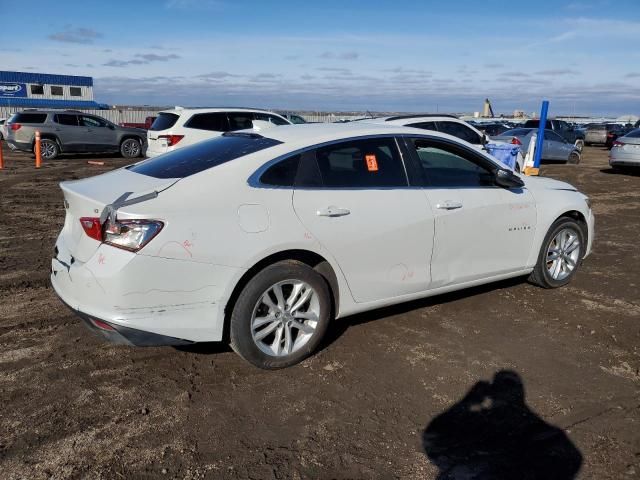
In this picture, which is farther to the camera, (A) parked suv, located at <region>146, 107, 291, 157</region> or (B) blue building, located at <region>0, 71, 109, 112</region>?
(B) blue building, located at <region>0, 71, 109, 112</region>

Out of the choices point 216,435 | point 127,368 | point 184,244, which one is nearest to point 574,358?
point 216,435

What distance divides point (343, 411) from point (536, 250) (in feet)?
9.44

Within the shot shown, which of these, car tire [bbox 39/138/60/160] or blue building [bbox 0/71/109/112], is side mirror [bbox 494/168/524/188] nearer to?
car tire [bbox 39/138/60/160]

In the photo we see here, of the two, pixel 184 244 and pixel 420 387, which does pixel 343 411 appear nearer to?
pixel 420 387

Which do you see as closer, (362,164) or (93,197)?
(93,197)

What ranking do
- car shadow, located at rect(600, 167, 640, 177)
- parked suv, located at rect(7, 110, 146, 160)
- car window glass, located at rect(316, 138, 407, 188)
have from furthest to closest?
parked suv, located at rect(7, 110, 146, 160) < car shadow, located at rect(600, 167, 640, 177) < car window glass, located at rect(316, 138, 407, 188)

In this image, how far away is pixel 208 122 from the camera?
536 inches

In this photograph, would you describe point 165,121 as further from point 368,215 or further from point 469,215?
point 368,215

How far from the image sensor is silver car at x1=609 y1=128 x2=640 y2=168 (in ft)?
52.0

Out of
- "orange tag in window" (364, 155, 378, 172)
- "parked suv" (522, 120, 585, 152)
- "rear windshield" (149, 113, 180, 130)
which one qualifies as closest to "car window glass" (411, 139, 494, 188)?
"orange tag in window" (364, 155, 378, 172)

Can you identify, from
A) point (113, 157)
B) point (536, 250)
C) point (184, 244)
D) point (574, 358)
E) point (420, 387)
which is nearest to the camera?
point (184, 244)

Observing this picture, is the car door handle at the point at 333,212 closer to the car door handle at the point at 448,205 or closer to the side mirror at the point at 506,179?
the car door handle at the point at 448,205

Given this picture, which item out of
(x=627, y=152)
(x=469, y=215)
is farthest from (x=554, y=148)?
(x=469, y=215)

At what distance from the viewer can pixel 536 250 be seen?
530 centimetres
